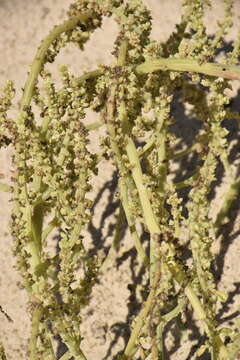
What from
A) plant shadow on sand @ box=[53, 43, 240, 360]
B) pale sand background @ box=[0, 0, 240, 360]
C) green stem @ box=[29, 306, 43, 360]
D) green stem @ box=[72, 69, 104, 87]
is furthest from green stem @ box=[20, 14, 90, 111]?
pale sand background @ box=[0, 0, 240, 360]

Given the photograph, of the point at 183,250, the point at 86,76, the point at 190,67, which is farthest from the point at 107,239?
the point at 190,67

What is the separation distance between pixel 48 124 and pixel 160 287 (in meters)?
0.31

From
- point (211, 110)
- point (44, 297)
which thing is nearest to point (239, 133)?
point (211, 110)

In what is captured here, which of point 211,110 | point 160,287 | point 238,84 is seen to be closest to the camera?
point 160,287

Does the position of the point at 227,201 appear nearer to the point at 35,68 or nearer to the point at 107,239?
the point at 107,239

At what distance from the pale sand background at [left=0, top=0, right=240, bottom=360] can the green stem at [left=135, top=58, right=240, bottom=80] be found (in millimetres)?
635

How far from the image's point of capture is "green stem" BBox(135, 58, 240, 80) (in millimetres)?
832

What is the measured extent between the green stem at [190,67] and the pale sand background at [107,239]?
2.08ft

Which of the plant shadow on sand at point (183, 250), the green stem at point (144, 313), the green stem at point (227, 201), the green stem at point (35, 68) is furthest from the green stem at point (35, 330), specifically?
the green stem at point (227, 201)

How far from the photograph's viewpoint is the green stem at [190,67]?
832 millimetres

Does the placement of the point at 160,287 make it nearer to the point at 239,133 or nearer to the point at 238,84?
the point at 239,133

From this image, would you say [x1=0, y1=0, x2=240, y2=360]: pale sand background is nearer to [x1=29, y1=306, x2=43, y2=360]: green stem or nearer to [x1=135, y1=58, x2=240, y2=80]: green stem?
[x1=29, y1=306, x2=43, y2=360]: green stem

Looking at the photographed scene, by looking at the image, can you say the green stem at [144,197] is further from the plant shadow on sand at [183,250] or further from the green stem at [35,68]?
the plant shadow on sand at [183,250]

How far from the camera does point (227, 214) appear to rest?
1482 mm
